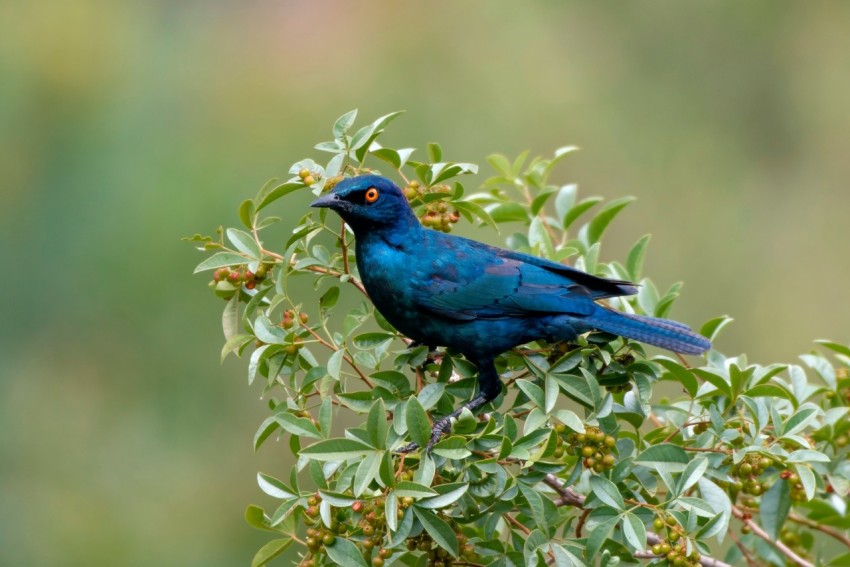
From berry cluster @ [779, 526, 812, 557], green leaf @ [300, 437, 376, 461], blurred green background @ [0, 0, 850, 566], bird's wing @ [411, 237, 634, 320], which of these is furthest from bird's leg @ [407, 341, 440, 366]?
blurred green background @ [0, 0, 850, 566]

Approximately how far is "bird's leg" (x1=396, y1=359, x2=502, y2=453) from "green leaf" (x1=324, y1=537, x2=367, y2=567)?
0.27 metres

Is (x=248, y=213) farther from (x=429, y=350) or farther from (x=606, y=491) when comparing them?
(x=606, y=491)

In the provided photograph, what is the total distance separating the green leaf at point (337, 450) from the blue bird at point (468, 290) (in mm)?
590

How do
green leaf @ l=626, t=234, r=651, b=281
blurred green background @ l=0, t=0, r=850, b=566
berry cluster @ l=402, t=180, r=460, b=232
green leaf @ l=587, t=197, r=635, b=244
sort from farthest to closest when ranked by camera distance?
blurred green background @ l=0, t=0, r=850, b=566
green leaf @ l=587, t=197, r=635, b=244
green leaf @ l=626, t=234, r=651, b=281
berry cluster @ l=402, t=180, r=460, b=232

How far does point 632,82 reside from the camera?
768 centimetres

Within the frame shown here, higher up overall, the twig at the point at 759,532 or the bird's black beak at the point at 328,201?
the bird's black beak at the point at 328,201

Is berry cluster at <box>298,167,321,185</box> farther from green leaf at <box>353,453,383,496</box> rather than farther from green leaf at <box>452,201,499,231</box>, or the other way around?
green leaf at <box>353,453,383,496</box>

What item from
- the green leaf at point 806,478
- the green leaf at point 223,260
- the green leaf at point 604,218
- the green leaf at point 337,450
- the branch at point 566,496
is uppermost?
the green leaf at point 604,218

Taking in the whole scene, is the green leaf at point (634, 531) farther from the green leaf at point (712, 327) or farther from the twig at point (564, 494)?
the green leaf at point (712, 327)

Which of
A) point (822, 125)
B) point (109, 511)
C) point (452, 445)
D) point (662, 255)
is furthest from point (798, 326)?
point (452, 445)

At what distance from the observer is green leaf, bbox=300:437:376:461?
8.14ft

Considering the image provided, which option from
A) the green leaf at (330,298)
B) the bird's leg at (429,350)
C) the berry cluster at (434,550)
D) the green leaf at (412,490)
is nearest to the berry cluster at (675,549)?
the berry cluster at (434,550)

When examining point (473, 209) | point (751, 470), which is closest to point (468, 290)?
point (473, 209)

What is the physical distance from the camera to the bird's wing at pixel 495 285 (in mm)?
3199
